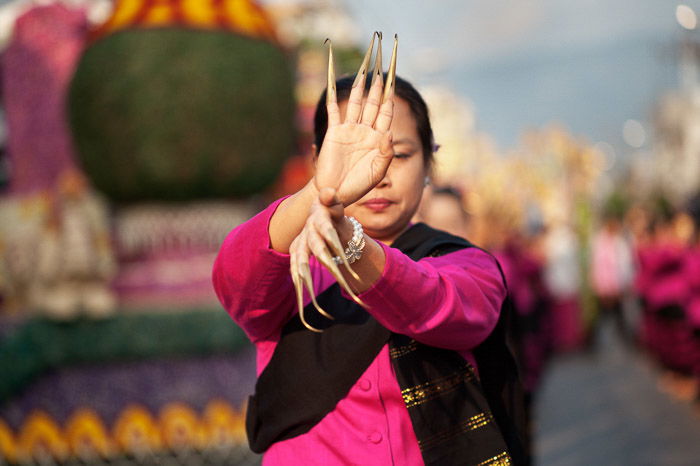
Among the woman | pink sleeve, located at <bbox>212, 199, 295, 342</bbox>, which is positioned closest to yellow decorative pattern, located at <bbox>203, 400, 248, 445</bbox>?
the woman

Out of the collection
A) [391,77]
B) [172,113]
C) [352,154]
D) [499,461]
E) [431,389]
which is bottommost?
[499,461]

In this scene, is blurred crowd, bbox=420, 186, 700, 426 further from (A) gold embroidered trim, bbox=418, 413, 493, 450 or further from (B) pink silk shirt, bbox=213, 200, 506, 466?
(B) pink silk shirt, bbox=213, 200, 506, 466

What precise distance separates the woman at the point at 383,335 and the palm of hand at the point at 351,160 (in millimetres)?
34

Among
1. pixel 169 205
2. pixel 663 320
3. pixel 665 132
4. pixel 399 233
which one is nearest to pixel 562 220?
pixel 663 320

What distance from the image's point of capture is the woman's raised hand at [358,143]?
1.40m

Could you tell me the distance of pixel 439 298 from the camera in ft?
5.11

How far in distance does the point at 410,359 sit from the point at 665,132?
170 ft

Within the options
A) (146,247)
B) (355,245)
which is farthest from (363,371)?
(146,247)

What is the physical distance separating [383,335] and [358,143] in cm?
49

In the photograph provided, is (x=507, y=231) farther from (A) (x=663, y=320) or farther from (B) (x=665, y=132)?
(B) (x=665, y=132)

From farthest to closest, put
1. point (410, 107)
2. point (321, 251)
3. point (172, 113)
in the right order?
point (172, 113), point (410, 107), point (321, 251)

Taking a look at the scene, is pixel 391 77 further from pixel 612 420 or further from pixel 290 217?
pixel 612 420

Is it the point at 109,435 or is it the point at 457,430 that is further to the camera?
the point at 109,435

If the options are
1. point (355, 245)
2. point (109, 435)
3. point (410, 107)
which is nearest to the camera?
point (355, 245)
